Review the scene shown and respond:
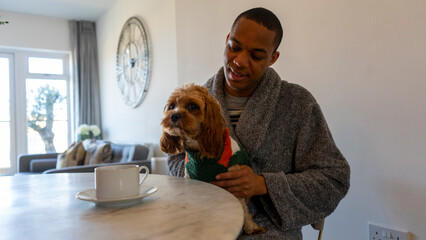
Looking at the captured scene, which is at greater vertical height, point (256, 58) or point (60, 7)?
point (60, 7)

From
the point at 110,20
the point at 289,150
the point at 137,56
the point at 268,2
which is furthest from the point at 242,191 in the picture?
the point at 110,20

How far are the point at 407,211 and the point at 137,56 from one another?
3656mm

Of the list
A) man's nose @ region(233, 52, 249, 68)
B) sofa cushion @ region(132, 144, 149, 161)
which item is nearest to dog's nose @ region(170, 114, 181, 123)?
man's nose @ region(233, 52, 249, 68)

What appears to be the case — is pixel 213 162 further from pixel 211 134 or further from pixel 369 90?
pixel 369 90

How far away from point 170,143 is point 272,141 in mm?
388

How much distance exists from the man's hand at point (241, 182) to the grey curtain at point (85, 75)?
5.40m

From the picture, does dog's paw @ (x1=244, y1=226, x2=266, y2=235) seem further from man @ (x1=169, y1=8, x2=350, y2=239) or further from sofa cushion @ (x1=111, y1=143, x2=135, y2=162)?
sofa cushion @ (x1=111, y1=143, x2=135, y2=162)

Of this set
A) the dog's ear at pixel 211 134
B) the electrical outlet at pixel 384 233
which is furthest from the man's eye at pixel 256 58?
the electrical outlet at pixel 384 233

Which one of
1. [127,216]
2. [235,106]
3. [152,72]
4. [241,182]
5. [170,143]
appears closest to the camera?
[127,216]

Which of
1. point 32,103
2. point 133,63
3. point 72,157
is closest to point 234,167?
point 72,157

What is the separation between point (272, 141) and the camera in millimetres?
1256

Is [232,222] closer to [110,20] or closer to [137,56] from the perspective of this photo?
[137,56]

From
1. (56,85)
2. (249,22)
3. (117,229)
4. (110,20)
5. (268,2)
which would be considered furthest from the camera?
(56,85)

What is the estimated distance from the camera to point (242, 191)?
1.03 metres
